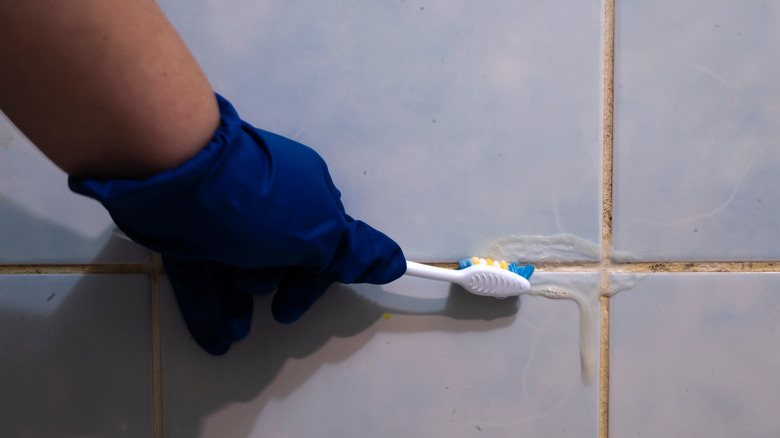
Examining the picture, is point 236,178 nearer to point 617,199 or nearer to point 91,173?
point 91,173

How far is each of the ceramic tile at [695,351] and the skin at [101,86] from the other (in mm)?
332

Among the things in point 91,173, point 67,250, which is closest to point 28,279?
point 67,250

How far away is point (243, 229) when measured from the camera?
26 cm

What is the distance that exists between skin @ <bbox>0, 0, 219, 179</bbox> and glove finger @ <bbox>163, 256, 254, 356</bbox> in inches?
4.8

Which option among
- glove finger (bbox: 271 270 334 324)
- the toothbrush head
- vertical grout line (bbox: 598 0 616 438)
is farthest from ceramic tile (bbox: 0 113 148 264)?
vertical grout line (bbox: 598 0 616 438)

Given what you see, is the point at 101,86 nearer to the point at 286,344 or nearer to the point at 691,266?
the point at 286,344

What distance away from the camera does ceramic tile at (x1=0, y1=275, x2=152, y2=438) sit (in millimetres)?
369

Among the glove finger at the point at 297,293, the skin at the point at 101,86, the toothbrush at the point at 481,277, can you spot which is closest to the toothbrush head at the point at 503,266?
the toothbrush at the point at 481,277

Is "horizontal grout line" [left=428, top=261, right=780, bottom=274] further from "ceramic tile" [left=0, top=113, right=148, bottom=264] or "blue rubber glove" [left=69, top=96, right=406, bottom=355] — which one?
"ceramic tile" [left=0, top=113, right=148, bottom=264]

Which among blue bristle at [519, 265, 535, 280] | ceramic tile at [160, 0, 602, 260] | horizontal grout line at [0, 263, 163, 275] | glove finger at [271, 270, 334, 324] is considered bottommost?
horizontal grout line at [0, 263, 163, 275]

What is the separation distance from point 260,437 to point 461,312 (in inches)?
7.3

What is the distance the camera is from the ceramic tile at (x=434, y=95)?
0.36 meters

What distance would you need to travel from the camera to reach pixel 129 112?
0.22 m

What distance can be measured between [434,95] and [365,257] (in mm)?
135
